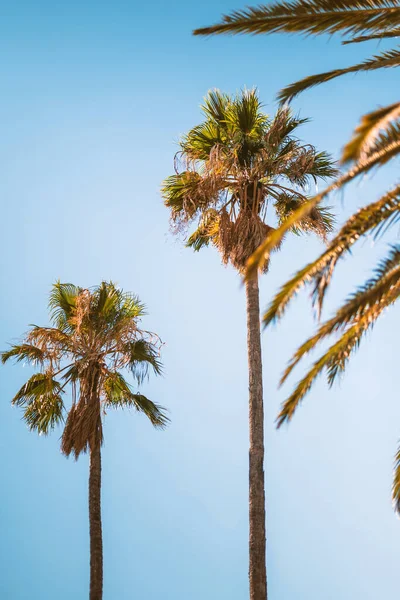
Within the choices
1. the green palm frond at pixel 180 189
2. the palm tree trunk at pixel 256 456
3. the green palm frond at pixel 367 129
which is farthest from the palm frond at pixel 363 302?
the green palm frond at pixel 180 189

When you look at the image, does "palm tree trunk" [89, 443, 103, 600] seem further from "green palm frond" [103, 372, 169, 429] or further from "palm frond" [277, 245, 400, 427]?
"palm frond" [277, 245, 400, 427]

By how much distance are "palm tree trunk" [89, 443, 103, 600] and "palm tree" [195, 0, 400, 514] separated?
9114 mm

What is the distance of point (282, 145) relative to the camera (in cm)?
1659

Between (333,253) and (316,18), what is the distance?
338cm

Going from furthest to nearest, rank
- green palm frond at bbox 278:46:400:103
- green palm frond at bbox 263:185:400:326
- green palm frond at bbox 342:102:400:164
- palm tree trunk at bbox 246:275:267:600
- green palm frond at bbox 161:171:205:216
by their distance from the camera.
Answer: green palm frond at bbox 161:171:205:216
palm tree trunk at bbox 246:275:267:600
green palm frond at bbox 278:46:400:103
green palm frond at bbox 263:185:400:326
green palm frond at bbox 342:102:400:164

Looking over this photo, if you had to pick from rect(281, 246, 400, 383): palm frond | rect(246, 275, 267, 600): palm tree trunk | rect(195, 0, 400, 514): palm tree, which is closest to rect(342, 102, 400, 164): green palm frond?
rect(195, 0, 400, 514): palm tree

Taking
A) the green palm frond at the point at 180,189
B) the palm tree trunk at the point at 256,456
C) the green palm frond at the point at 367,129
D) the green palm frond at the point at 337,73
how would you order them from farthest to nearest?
the green palm frond at the point at 180,189, the palm tree trunk at the point at 256,456, the green palm frond at the point at 337,73, the green palm frond at the point at 367,129

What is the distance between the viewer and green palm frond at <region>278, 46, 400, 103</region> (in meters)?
9.14

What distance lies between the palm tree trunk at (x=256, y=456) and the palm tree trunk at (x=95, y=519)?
14.7 feet

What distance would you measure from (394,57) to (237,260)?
732 cm

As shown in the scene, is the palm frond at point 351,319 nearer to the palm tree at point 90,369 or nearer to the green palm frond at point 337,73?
the green palm frond at point 337,73

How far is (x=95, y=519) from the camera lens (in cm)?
1736

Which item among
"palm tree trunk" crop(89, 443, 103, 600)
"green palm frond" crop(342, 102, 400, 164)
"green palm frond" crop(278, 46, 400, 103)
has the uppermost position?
"green palm frond" crop(278, 46, 400, 103)

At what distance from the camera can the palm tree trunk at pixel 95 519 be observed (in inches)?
661
